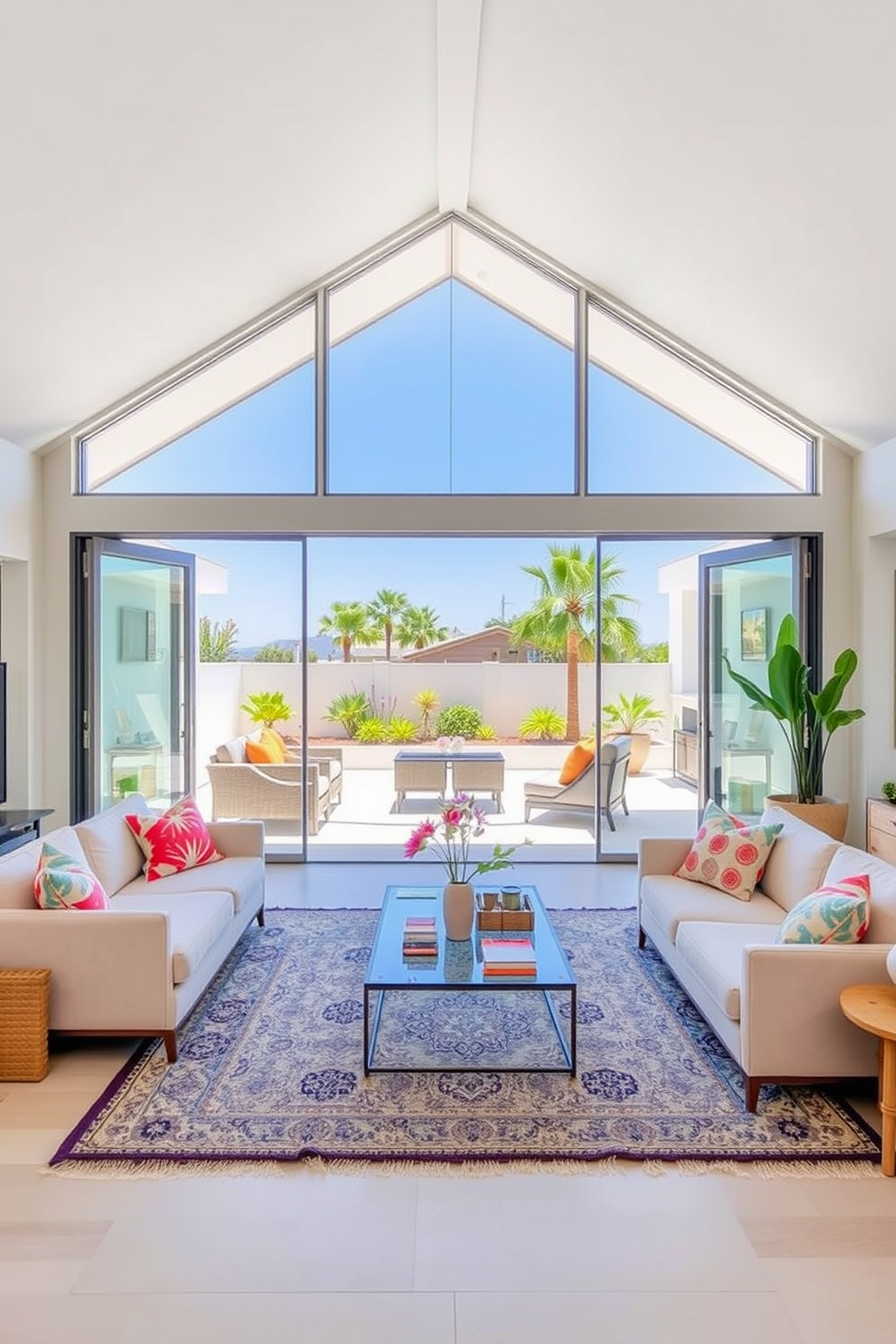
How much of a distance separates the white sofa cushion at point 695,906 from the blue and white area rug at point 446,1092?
1.14 feet

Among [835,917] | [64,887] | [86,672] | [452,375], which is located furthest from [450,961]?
[452,375]

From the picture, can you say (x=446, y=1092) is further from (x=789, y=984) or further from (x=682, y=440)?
(x=682, y=440)

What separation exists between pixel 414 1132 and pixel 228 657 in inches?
240

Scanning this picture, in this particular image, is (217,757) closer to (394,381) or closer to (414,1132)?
(394,381)

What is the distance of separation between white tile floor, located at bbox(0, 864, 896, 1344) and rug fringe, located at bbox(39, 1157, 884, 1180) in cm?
2

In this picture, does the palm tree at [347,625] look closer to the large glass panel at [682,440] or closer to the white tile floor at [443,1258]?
the large glass panel at [682,440]

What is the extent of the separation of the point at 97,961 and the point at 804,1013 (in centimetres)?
257

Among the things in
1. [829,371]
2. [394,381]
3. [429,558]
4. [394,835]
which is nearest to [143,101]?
[394,381]

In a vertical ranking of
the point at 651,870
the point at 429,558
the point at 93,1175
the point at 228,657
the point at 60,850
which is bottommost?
the point at 93,1175

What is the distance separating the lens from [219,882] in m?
4.00

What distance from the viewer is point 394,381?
5.87m

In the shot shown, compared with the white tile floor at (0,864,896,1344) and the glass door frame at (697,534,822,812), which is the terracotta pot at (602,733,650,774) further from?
the white tile floor at (0,864,896,1344)

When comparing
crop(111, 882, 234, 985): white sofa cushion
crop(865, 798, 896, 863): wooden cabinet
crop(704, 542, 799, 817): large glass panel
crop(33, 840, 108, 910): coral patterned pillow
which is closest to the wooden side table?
crop(111, 882, 234, 985): white sofa cushion

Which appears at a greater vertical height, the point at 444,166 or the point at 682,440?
the point at 444,166
